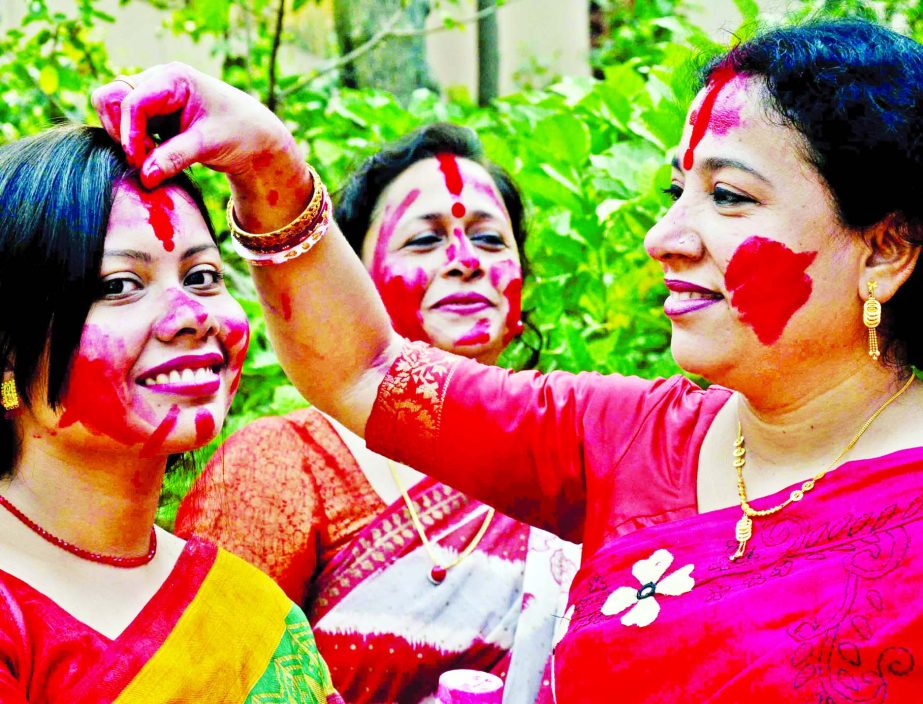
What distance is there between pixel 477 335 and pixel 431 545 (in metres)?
0.52

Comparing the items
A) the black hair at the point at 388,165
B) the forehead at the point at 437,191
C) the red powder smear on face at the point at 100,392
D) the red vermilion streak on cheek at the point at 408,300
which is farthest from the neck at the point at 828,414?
the black hair at the point at 388,165

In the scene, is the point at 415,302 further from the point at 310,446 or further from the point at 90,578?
the point at 90,578

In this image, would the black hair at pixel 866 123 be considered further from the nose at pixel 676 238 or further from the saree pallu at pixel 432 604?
the saree pallu at pixel 432 604

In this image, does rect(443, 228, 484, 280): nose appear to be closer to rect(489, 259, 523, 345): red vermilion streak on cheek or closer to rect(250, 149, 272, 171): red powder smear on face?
rect(489, 259, 523, 345): red vermilion streak on cheek

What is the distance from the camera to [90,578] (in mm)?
1696

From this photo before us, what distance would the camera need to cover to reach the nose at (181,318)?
5.44 feet

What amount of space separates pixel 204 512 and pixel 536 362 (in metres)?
1.10

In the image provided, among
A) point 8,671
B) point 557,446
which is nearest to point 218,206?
point 557,446

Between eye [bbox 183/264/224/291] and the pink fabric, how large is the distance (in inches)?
15.0

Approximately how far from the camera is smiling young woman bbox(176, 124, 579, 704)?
2.42 metres

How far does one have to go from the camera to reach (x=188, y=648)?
1.75 meters

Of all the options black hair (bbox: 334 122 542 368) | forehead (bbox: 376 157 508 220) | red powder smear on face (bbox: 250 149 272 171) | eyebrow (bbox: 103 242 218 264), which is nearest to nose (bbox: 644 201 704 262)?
red powder smear on face (bbox: 250 149 272 171)

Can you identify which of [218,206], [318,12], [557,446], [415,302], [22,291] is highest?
[22,291]

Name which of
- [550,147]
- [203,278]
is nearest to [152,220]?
[203,278]
